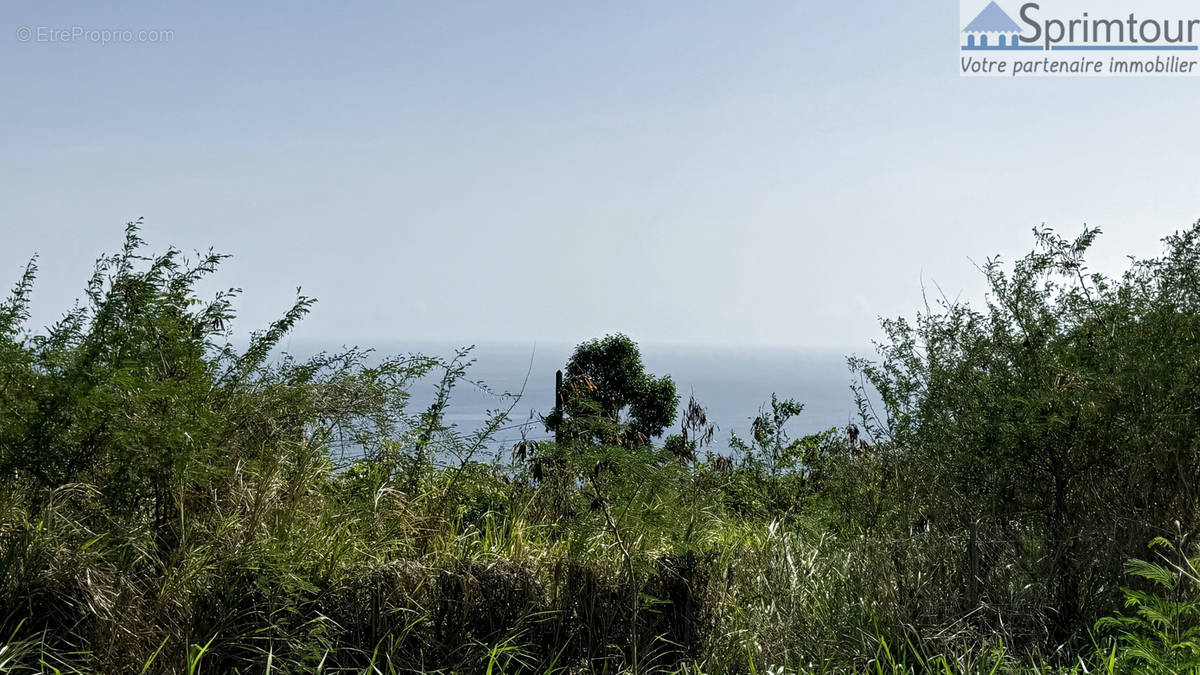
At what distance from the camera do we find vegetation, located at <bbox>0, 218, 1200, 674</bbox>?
4.07 meters

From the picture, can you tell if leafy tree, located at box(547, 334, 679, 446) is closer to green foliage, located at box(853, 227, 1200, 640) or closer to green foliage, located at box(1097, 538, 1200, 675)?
green foliage, located at box(853, 227, 1200, 640)

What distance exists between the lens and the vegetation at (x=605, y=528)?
4.07 meters

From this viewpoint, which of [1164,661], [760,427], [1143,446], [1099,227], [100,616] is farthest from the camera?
[760,427]

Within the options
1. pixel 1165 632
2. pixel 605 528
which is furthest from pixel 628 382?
pixel 1165 632

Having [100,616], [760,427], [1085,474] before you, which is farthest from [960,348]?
[100,616]

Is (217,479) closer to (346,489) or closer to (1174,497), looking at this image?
(346,489)

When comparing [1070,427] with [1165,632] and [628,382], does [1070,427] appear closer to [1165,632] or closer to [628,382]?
[1165,632]

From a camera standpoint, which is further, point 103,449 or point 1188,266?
point 1188,266

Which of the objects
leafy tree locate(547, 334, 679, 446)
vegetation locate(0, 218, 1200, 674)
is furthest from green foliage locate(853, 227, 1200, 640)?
leafy tree locate(547, 334, 679, 446)

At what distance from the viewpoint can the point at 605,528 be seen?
4.64 metres

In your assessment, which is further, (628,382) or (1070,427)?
(628,382)

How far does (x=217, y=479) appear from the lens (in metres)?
4.77

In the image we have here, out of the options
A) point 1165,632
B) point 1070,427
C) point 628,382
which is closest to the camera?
point 1165,632

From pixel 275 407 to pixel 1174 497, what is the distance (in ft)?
14.9
